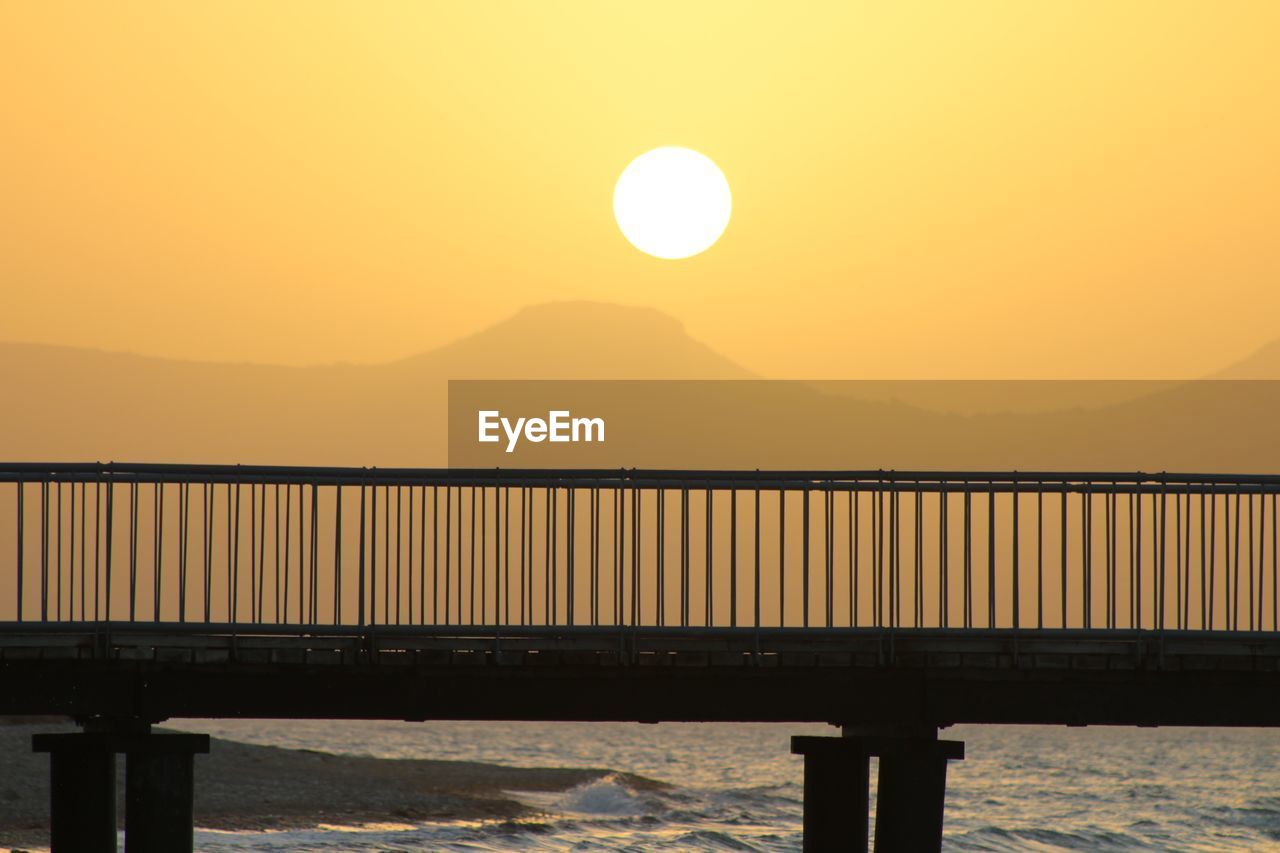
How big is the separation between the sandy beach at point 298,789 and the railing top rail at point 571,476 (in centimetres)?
2851

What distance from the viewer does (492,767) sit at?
10250cm

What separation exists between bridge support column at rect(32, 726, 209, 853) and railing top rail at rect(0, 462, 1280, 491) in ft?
12.8

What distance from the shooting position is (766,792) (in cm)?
8750

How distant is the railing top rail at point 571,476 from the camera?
29.9 m

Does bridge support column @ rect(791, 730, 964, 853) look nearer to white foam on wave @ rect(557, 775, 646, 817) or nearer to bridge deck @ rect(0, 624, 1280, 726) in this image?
bridge deck @ rect(0, 624, 1280, 726)

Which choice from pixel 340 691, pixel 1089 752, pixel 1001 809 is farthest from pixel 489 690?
pixel 1089 752

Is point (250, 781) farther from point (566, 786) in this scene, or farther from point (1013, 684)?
point (1013, 684)

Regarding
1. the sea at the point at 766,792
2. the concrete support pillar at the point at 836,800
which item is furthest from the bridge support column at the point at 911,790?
the sea at the point at 766,792

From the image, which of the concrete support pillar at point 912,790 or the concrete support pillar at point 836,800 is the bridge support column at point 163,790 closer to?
the concrete support pillar at point 836,800

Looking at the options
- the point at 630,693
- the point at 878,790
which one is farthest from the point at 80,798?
the point at 878,790

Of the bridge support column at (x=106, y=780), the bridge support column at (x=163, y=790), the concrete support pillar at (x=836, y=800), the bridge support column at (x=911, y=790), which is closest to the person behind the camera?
the bridge support column at (x=163, y=790)

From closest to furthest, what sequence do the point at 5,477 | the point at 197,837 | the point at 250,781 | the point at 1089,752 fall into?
the point at 5,477
the point at 197,837
the point at 250,781
the point at 1089,752

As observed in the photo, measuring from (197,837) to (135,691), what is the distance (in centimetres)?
3112

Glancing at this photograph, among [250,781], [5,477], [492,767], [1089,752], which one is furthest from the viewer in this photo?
[1089,752]
